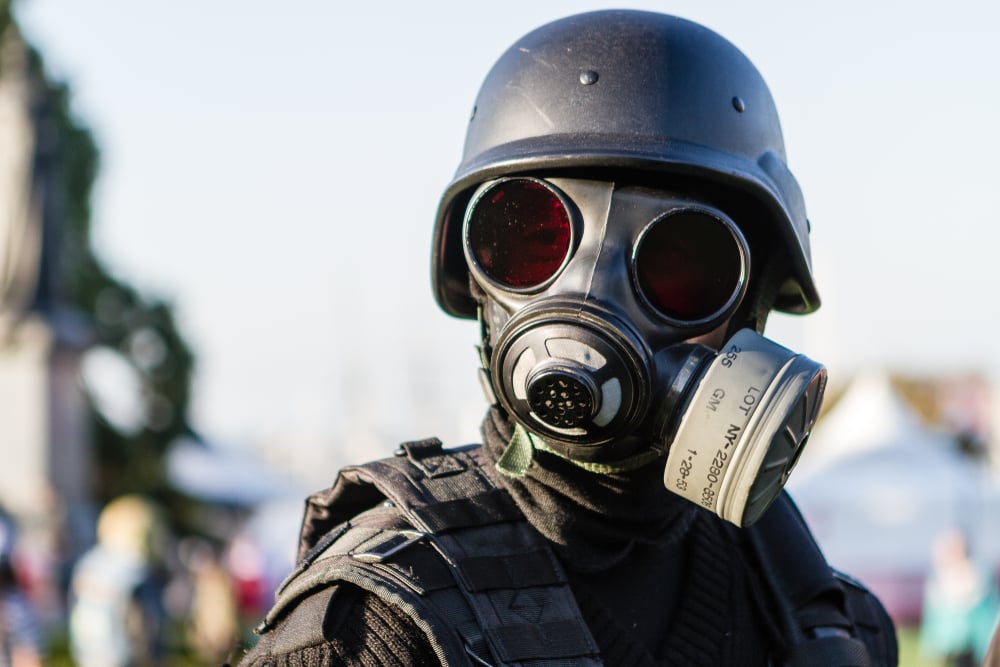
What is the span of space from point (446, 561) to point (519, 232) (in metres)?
0.52

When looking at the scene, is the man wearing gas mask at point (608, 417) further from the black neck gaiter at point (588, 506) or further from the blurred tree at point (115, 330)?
the blurred tree at point (115, 330)

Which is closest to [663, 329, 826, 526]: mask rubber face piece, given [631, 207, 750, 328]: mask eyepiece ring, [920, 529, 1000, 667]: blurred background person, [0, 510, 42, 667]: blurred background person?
[631, 207, 750, 328]: mask eyepiece ring

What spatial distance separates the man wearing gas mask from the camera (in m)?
1.77

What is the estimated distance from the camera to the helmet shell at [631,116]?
6.45ft

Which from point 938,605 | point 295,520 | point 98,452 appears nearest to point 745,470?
point 938,605

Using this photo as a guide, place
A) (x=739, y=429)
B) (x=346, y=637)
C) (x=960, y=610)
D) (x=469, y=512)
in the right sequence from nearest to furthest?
1. (x=346, y=637)
2. (x=739, y=429)
3. (x=469, y=512)
4. (x=960, y=610)

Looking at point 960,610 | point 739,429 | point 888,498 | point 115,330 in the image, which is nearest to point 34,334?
point 115,330

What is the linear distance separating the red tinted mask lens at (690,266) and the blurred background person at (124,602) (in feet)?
21.3

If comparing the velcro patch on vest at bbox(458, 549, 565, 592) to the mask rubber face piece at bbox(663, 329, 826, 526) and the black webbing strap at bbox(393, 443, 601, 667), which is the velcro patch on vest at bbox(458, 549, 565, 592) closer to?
the black webbing strap at bbox(393, 443, 601, 667)

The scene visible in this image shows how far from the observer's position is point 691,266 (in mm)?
1938

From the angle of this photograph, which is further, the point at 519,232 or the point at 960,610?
the point at 960,610

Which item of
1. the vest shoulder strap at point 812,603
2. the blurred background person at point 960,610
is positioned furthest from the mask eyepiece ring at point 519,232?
Result: the blurred background person at point 960,610

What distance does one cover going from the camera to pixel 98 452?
2319cm

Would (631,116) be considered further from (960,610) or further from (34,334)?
(34,334)
